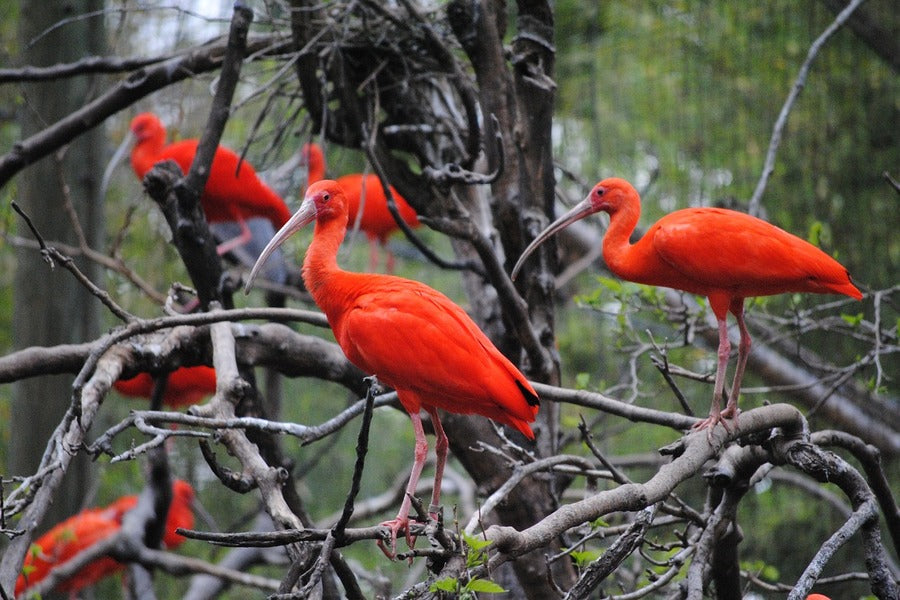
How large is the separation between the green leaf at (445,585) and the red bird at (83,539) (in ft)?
11.1

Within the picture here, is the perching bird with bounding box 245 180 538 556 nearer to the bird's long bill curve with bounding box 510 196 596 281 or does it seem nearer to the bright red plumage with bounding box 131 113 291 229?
the bird's long bill curve with bounding box 510 196 596 281

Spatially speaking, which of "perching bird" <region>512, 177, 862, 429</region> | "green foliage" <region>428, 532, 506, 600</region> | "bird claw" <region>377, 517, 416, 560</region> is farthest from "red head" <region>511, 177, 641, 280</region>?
"green foliage" <region>428, 532, 506, 600</region>

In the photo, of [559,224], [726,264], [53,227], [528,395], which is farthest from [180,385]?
[726,264]

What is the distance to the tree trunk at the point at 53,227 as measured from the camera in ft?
17.7

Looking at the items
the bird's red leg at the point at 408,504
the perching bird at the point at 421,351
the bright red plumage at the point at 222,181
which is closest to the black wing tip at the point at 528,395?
the perching bird at the point at 421,351

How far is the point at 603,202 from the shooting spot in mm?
3982

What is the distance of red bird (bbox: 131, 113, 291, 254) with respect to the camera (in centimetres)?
639

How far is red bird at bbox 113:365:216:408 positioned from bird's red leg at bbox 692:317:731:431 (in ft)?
12.5

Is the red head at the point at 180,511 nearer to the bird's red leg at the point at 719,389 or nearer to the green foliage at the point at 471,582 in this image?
the bird's red leg at the point at 719,389

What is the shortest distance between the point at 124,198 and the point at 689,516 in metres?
7.33

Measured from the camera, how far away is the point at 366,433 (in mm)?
1767

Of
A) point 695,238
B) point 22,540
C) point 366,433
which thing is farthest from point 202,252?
point 366,433

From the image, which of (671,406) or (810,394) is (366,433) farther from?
(671,406)

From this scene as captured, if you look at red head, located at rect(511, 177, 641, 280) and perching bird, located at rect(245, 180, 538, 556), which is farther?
red head, located at rect(511, 177, 641, 280)
